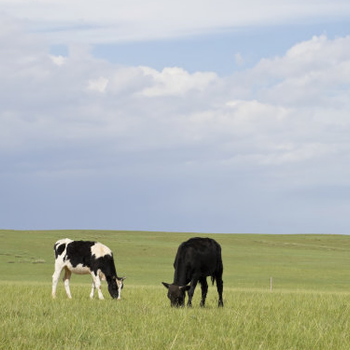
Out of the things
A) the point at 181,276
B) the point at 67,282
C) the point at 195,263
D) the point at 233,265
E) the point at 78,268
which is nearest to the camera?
the point at 181,276

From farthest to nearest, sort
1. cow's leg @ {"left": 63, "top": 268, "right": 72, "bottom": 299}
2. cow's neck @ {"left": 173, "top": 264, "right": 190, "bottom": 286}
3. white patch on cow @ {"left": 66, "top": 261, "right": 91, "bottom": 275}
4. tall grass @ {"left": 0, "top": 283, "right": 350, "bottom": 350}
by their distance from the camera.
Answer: white patch on cow @ {"left": 66, "top": 261, "right": 91, "bottom": 275} < cow's leg @ {"left": 63, "top": 268, "right": 72, "bottom": 299} < cow's neck @ {"left": 173, "top": 264, "right": 190, "bottom": 286} < tall grass @ {"left": 0, "top": 283, "right": 350, "bottom": 350}

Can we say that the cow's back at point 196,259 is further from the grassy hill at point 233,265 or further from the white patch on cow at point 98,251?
the grassy hill at point 233,265

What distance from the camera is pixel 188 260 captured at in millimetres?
17969

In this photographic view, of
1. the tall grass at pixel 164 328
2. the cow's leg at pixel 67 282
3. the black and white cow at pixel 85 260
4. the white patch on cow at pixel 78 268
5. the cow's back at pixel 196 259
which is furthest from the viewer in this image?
the white patch on cow at pixel 78 268

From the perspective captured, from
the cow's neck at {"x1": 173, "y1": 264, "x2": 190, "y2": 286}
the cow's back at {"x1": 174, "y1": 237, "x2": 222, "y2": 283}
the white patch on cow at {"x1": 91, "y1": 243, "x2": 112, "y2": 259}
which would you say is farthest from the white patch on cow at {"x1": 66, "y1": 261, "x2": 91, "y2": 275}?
the cow's neck at {"x1": 173, "y1": 264, "x2": 190, "y2": 286}

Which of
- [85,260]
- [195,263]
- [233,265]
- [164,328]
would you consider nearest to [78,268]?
[85,260]

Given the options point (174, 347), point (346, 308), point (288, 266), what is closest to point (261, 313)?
point (346, 308)

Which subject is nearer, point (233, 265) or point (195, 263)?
point (195, 263)

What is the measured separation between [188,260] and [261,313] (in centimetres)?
346

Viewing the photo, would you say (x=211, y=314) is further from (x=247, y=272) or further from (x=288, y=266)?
(x=288, y=266)

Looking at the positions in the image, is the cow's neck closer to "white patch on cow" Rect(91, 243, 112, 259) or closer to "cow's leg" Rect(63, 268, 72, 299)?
"white patch on cow" Rect(91, 243, 112, 259)

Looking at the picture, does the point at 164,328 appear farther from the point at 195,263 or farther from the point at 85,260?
the point at 85,260

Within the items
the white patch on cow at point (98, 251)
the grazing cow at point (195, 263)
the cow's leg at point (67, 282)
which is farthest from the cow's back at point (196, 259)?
the cow's leg at point (67, 282)

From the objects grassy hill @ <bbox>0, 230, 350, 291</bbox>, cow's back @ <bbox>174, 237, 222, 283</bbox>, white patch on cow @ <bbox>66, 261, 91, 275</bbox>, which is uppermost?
cow's back @ <bbox>174, 237, 222, 283</bbox>
